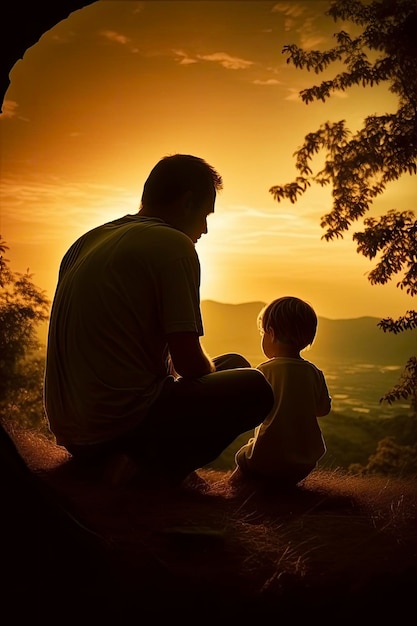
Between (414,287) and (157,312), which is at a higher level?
(414,287)

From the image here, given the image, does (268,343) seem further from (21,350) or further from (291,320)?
(21,350)

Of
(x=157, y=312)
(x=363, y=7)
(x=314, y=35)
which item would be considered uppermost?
(x=363, y=7)

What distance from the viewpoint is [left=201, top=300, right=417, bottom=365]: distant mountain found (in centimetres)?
1434

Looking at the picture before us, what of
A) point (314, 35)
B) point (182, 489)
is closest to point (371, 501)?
point (182, 489)

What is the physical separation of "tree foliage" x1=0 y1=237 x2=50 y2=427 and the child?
1003 centimetres

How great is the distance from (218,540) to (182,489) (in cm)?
82

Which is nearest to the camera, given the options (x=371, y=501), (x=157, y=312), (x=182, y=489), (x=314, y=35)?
(x=157, y=312)

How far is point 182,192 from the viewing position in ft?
10.00

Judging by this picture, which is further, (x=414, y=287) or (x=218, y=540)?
(x=414, y=287)

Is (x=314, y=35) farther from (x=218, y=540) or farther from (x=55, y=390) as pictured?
(x=218, y=540)

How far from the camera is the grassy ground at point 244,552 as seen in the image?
1974mm

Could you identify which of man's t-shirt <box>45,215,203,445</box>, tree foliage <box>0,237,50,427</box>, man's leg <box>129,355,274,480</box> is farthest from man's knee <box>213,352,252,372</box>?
tree foliage <box>0,237,50,427</box>

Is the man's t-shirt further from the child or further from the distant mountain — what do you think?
the distant mountain

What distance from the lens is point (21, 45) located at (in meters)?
2.29
